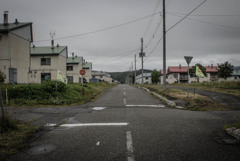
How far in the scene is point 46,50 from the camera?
31.0m

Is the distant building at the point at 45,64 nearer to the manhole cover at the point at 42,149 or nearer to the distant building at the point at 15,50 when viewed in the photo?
the distant building at the point at 15,50

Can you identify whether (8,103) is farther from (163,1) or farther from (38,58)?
(38,58)

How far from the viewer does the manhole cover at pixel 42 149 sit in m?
3.37

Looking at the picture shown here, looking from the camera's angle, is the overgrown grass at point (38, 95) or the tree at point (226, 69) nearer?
the overgrown grass at point (38, 95)

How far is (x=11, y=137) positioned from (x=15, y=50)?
18.8 m

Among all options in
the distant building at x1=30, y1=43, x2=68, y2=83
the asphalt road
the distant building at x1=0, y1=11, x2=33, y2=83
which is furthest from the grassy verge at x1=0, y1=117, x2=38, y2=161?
the distant building at x1=30, y1=43, x2=68, y2=83

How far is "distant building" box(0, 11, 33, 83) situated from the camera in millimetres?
18047

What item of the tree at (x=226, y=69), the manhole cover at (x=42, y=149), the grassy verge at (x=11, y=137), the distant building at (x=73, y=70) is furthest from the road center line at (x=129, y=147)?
the tree at (x=226, y=69)

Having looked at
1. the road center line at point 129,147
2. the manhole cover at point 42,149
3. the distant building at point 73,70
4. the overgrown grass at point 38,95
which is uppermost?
the distant building at point 73,70

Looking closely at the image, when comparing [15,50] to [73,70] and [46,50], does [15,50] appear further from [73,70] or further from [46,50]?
[73,70]

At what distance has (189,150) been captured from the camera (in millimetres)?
3320

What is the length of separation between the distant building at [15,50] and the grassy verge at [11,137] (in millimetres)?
14754

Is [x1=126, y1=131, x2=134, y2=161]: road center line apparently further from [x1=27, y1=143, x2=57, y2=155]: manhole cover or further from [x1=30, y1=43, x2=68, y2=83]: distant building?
[x1=30, y1=43, x2=68, y2=83]: distant building

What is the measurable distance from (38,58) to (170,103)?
28.2 meters
